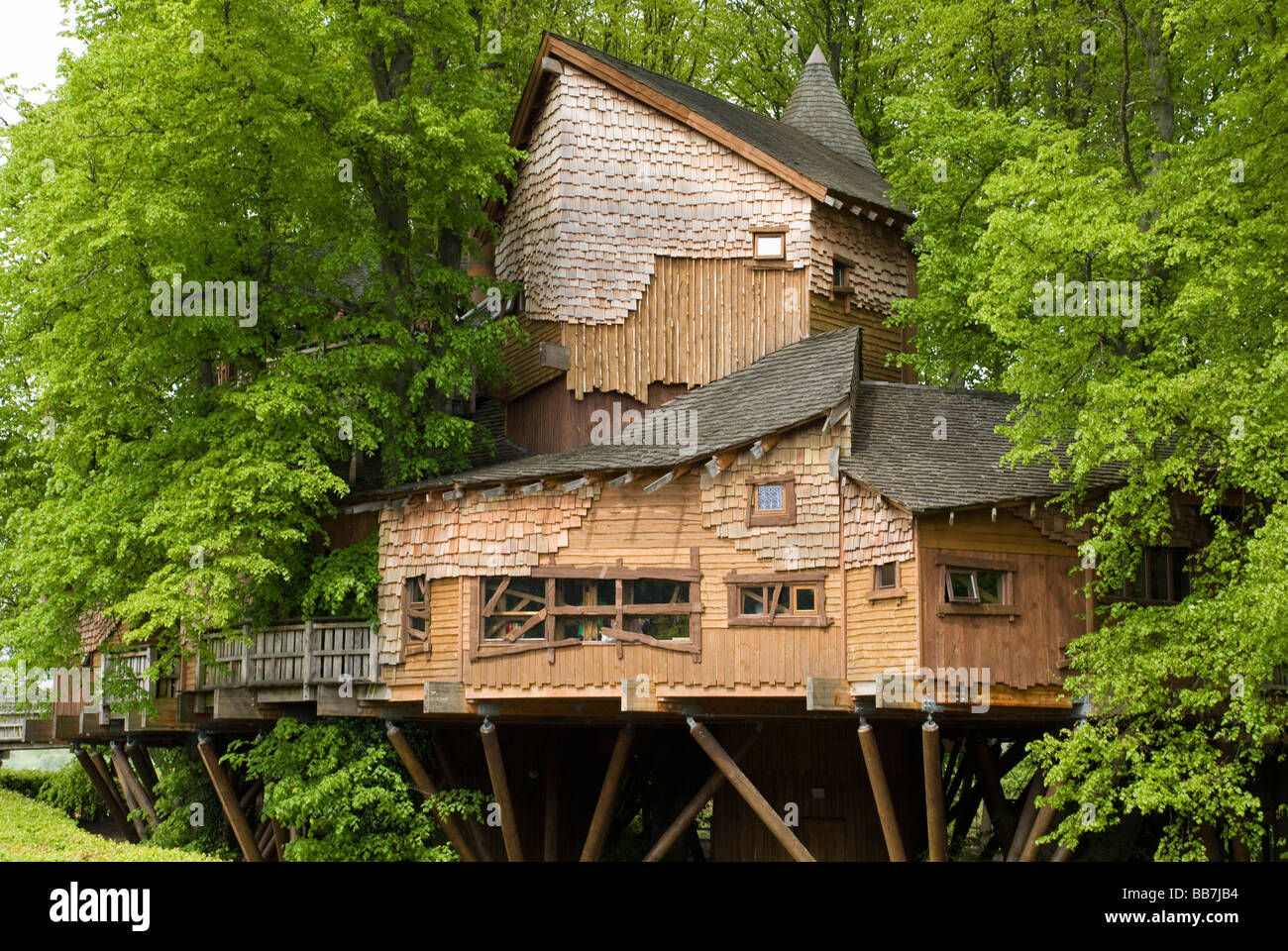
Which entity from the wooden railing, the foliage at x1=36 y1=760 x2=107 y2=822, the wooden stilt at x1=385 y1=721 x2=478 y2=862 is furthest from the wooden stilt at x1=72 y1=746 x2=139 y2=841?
the wooden stilt at x1=385 y1=721 x2=478 y2=862

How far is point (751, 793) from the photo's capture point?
23391mm

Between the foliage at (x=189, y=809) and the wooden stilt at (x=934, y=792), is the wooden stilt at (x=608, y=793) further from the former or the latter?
the foliage at (x=189, y=809)

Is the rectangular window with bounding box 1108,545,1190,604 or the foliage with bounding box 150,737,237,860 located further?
the foliage with bounding box 150,737,237,860

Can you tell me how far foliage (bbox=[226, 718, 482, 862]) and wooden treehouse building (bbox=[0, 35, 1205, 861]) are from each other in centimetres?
61

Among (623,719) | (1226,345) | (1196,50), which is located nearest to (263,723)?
(623,719)

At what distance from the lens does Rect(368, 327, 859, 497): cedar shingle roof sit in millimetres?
23594

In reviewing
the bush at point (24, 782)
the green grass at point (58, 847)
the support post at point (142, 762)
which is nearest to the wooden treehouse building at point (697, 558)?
the support post at point (142, 762)

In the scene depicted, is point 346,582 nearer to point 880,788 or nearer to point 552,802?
point 552,802

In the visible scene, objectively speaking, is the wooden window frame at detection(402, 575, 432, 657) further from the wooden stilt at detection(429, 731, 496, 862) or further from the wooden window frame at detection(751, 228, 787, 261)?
the wooden window frame at detection(751, 228, 787, 261)

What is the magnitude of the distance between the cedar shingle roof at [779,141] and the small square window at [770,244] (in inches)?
49.7

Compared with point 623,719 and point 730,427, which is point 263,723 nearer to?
point 623,719

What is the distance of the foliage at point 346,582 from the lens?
2552 cm

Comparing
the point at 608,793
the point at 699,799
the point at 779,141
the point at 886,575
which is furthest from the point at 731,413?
the point at 779,141
